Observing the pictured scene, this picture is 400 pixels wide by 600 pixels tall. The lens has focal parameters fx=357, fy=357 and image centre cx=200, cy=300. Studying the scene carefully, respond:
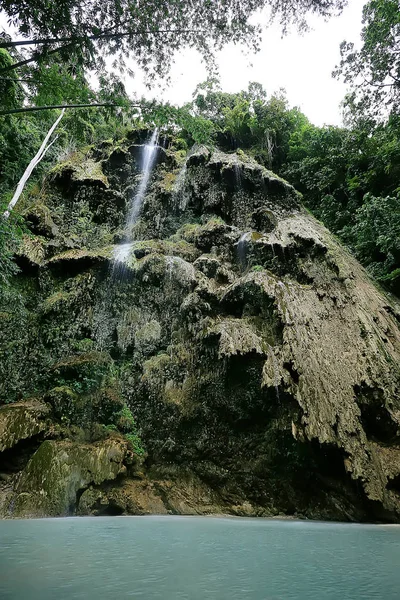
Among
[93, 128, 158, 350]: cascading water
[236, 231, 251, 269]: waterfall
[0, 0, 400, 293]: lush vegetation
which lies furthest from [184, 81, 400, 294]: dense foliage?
[93, 128, 158, 350]: cascading water

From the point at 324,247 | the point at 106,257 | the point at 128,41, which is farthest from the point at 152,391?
the point at 128,41

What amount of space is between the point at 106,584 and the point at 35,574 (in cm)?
52

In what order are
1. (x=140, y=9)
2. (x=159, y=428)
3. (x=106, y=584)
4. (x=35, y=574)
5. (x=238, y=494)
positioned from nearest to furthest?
1. (x=106, y=584)
2. (x=35, y=574)
3. (x=140, y=9)
4. (x=238, y=494)
5. (x=159, y=428)

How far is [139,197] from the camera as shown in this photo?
14719 millimetres

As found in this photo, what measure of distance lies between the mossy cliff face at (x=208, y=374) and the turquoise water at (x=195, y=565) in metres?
2.27

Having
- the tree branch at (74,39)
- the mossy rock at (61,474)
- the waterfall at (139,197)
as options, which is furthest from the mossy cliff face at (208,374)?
the tree branch at (74,39)

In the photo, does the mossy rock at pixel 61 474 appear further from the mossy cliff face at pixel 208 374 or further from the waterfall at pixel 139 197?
the waterfall at pixel 139 197

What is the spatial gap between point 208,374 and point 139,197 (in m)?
9.30

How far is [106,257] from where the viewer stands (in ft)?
36.0

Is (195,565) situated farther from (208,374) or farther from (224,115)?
(224,115)

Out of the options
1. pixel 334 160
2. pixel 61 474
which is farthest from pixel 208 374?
pixel 334 160

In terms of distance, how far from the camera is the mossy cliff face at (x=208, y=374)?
650 centimetres

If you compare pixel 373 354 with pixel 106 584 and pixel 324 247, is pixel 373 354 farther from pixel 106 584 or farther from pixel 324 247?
pixel 106 584

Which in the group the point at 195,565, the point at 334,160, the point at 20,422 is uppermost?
the point at 334,160
